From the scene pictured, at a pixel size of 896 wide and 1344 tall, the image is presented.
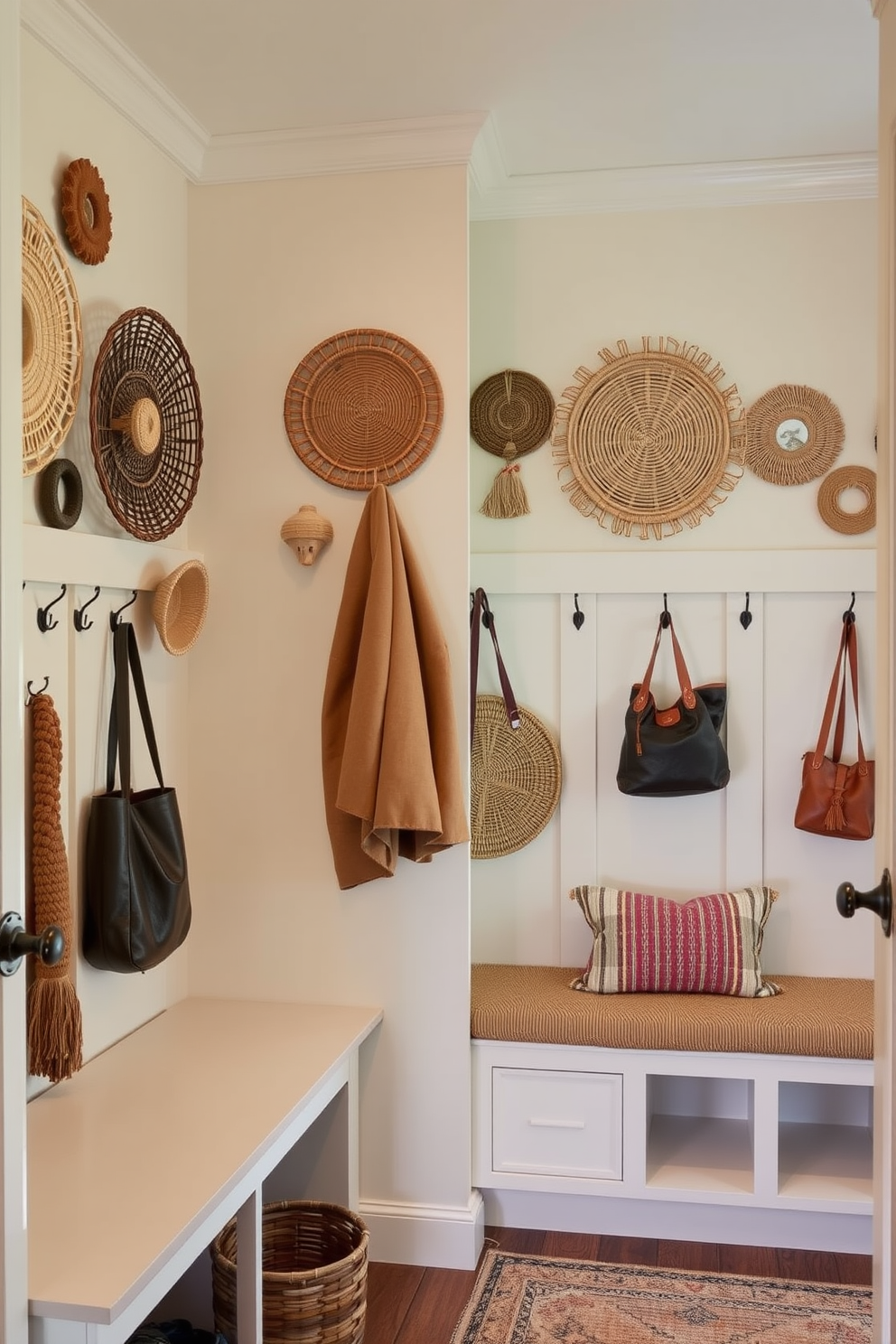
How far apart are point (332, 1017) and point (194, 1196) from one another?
83cm

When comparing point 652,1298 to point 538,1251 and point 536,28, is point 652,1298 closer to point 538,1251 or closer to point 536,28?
point 538,1251

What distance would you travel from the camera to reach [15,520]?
1.39 meters

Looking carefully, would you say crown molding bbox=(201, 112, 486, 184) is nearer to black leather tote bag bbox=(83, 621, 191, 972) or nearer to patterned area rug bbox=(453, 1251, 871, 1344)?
black leather tote bag bbox=(83, 621, 191, 972)

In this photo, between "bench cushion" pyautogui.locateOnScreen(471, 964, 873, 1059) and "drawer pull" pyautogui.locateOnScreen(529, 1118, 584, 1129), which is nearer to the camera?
"bench cushion" pyautogui.locateOnScreen(471, 964, 873, 1059)

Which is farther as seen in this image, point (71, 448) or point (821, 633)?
point (821, 633)

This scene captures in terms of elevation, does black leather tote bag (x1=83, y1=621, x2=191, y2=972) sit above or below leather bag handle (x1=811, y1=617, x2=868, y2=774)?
below

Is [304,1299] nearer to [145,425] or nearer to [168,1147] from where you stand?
[168,1147]

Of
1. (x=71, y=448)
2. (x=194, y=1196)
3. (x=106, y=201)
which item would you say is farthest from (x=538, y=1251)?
(x=106, y=201)

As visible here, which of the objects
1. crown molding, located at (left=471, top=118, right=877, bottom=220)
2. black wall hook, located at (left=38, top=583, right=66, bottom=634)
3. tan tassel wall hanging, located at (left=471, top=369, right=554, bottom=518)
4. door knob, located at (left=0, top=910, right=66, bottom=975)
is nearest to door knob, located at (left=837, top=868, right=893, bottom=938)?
door knob, located at (left=0, top=910, right=66, bottom=975)

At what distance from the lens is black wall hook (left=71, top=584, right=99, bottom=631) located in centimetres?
220

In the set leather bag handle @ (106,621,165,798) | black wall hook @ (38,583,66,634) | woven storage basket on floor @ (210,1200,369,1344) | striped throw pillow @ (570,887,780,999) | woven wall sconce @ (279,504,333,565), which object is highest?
woven wall sconce @ (279,504,333,565)

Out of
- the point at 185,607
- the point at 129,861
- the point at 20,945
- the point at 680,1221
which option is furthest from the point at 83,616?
the point at 680,1221

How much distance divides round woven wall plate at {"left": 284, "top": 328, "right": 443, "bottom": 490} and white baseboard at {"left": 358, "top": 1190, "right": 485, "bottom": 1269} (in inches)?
62.6

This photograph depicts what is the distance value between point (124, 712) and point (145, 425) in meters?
0.56
